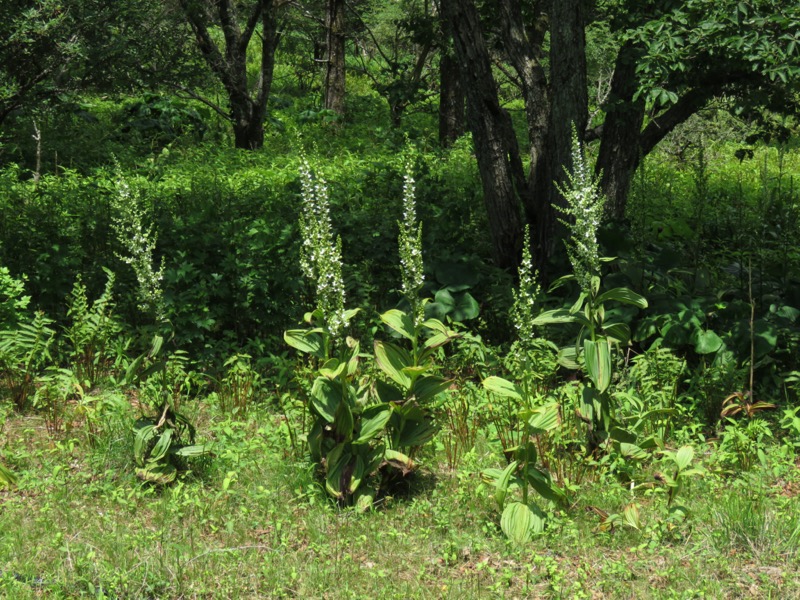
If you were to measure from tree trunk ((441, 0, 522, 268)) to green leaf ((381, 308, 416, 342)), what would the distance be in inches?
118

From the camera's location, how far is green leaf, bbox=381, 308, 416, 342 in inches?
175

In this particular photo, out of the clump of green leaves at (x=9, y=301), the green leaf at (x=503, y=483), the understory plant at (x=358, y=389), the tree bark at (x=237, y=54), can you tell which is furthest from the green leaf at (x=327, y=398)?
the tree bark at (x=237, y=54)

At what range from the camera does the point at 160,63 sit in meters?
11.0

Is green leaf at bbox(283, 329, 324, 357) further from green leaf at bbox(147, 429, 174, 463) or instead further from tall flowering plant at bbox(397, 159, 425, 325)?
green leaf at bbox(147, 429, 174, 463)

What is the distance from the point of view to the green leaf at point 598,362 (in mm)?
4324

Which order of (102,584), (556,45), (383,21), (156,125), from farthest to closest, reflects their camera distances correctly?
(383,21) → (156,125) → (556,45) → (102,584)

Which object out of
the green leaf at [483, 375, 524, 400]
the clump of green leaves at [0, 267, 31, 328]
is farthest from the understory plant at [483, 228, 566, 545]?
the clump of green leaves at [0, 267, 31, 328]

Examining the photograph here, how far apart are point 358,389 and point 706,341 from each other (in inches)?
100

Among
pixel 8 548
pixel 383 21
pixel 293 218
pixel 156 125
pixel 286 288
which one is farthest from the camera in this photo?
pixel 383 21

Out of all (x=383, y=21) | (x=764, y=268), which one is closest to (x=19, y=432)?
(x=764, y=268)

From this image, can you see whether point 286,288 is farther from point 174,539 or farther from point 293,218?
point 174,539

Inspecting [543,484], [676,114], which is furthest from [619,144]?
[543,484]

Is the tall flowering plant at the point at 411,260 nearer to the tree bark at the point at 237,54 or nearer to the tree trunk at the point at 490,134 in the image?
the tree trunk at the point at 490,134

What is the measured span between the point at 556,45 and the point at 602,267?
1905mm
